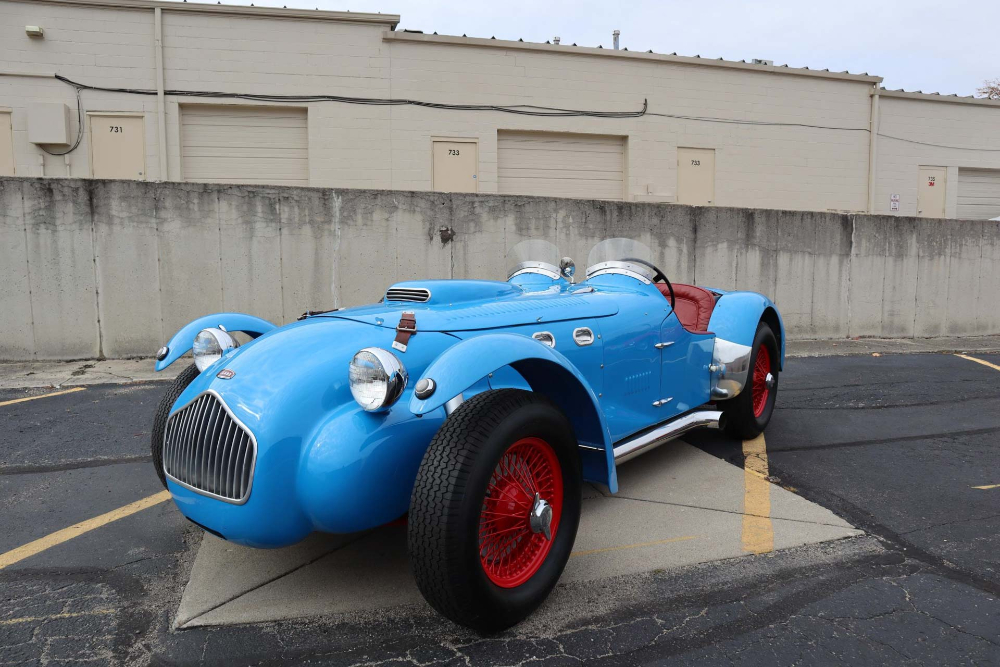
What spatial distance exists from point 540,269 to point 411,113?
975 centimetres

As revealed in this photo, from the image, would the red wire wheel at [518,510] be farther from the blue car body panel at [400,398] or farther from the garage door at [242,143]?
the garage door at [242,143]

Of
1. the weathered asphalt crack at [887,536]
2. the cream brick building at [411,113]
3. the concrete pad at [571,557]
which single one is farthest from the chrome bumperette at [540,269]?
the cream brick building at [411,113]

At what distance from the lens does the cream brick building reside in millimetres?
11914

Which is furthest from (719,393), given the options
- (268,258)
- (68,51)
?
(68,51)

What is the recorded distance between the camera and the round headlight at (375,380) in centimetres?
227

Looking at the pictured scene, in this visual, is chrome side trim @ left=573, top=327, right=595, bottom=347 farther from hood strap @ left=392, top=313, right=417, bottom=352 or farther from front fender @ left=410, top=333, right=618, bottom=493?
hood strap @ left=392, top=313, right=417, bottom=352

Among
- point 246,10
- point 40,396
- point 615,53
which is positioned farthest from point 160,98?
point 615,53

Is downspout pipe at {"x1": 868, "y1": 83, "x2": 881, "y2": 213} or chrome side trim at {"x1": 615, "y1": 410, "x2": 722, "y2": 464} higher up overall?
downspout pipe at {"x1": 868, "y1": 83, "x2": 881, "y2": 213}

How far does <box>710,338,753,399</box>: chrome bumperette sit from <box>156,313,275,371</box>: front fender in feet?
9.37

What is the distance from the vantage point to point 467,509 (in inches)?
82.3

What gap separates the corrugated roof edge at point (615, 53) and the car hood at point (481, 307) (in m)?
10.6

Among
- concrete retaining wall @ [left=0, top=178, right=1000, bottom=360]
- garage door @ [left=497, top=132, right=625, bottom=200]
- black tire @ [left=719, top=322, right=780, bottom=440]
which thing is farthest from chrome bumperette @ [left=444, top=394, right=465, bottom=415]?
garage door @ [left=497, top=132, right=625, bottom=200]

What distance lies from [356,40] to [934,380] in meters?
11.1

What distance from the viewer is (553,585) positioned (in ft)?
8.21
